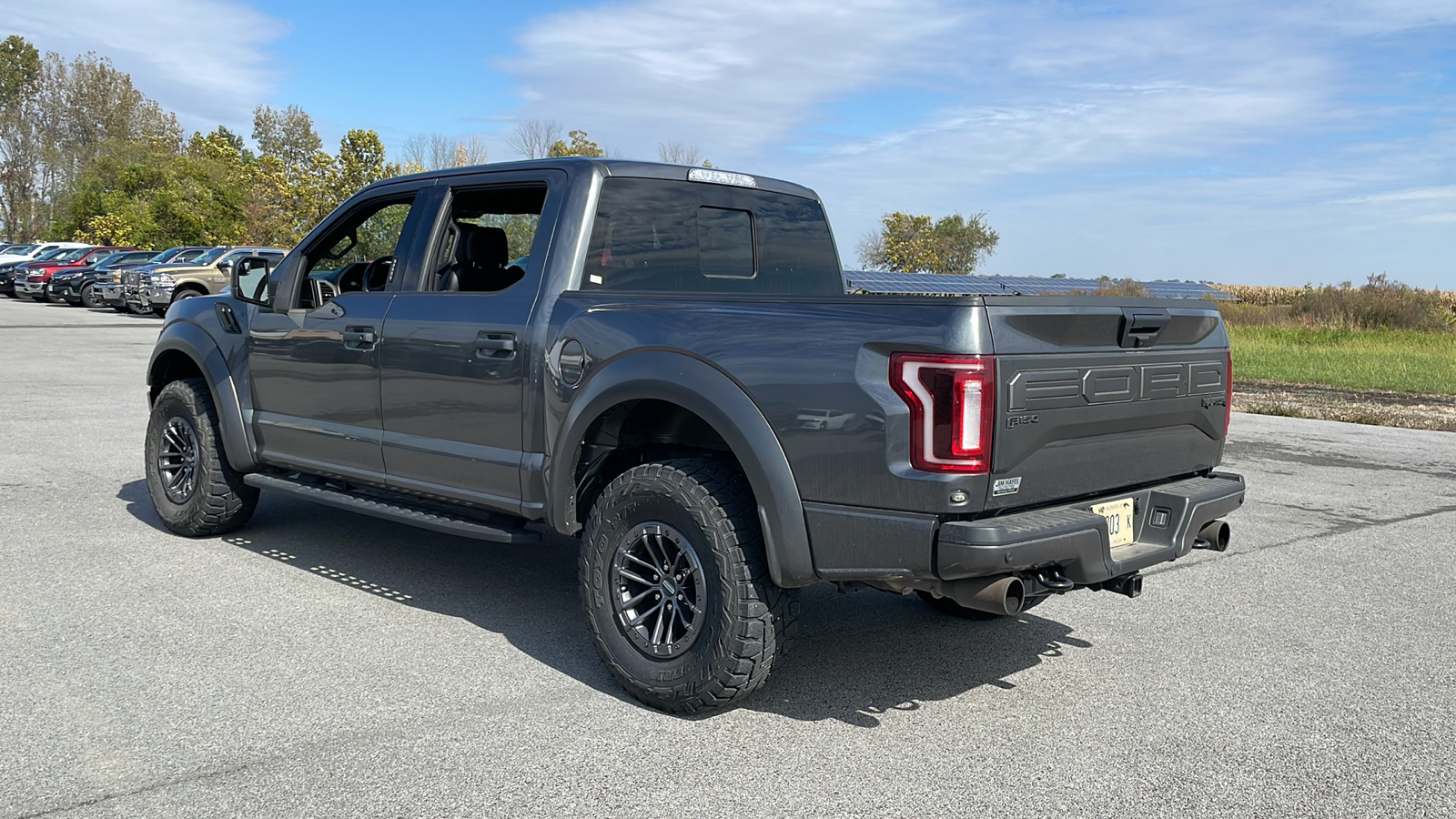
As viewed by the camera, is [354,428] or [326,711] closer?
[326,711]

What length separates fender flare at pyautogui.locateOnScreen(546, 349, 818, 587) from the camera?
3820mm

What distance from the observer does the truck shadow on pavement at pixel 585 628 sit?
443 cm

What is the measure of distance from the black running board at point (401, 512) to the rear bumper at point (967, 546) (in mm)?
1508

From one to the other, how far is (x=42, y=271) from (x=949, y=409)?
41.6 m

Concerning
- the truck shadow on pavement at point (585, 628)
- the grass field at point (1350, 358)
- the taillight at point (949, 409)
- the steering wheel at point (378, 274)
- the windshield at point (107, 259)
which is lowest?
the truck shadow on pavement at point (585, 628)

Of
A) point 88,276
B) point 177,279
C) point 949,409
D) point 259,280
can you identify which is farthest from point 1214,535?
point 88,276

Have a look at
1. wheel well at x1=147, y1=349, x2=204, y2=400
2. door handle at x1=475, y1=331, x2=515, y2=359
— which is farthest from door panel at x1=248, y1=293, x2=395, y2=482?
wheel well at x1=147, y1=349, x2=204, y2=400

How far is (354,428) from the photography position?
553cm

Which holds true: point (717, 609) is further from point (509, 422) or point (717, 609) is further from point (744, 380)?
point (509, 422)

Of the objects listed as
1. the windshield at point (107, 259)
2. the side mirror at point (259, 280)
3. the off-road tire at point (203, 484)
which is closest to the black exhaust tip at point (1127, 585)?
the side mirror at point (259, 280)

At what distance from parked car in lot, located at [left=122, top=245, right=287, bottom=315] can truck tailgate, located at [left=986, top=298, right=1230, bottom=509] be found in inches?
1054

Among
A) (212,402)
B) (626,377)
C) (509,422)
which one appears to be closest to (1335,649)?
(626,377)

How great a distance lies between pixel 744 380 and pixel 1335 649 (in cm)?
295

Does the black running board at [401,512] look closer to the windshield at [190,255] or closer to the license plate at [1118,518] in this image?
the license plate at [1118,518]
